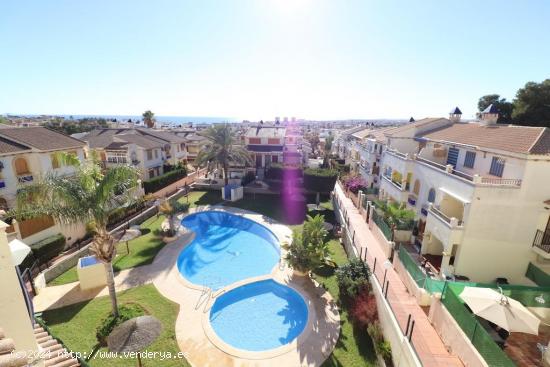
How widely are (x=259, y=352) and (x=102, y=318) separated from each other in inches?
372

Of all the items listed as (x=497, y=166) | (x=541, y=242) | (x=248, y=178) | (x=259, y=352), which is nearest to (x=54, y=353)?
(x=259, y=352)

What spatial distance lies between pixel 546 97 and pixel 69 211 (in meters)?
60.4

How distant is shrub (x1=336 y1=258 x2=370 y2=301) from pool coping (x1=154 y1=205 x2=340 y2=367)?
46.9 inches

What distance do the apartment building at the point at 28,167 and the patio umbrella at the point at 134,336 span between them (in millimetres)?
15784

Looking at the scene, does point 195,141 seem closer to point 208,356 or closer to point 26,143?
point 26,143

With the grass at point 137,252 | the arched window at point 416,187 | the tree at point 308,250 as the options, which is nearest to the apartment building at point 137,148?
the grass at point 137,252

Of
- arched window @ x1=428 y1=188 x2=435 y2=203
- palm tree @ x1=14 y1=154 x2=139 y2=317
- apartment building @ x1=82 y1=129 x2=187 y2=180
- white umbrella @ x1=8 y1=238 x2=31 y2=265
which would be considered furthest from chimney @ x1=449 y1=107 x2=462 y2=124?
apartment building @ x1=82 y1=129 x2=187 y2=180

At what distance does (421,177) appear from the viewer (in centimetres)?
2341

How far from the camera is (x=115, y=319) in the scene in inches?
582

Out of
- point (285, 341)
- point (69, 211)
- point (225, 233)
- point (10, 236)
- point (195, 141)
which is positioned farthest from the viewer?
point (195, 141)

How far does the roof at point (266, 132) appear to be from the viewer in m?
50.8

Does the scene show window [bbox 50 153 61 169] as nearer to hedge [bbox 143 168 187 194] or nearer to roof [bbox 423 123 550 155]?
hedge [bbox 143 168 187 194]

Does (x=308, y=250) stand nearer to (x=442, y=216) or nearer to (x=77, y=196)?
(x=442, y=216)

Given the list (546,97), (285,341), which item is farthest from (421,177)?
(546,97)
